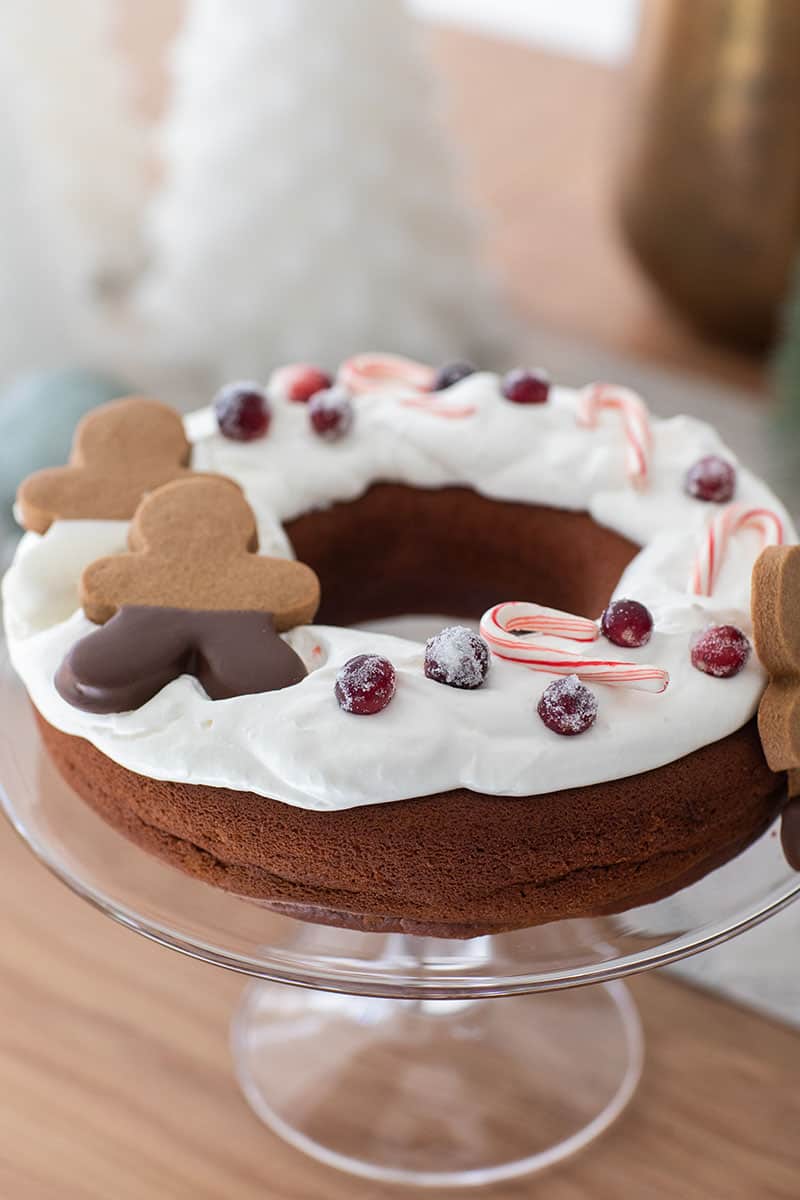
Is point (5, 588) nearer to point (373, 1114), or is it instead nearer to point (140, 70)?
point (373, 1114)

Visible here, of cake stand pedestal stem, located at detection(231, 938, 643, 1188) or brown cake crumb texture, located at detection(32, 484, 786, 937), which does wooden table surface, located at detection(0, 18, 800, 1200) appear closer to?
cake stand pedestal stem, located at detection(231, 938, 643, 1188)

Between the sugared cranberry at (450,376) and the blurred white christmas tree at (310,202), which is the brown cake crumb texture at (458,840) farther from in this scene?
the blurred white christmas tree at (310,202)

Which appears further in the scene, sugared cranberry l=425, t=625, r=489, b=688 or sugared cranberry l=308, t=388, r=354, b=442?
sugared cranberry l=308, t=388, r=354, b=442

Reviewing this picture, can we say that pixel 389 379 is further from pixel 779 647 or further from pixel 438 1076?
pixel 438 1076

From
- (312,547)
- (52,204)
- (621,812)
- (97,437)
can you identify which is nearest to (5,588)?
(97,437)

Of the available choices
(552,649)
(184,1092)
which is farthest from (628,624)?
(184,1092)

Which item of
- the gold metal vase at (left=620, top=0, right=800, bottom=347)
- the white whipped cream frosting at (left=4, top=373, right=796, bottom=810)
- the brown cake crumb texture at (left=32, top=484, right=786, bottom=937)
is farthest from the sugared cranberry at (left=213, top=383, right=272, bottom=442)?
the gold metal vase at (left=620, top=0, right=800, bottom=347)
